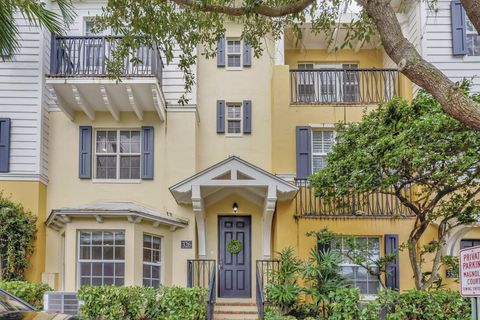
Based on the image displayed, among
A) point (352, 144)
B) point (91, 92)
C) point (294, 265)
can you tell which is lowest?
point (294, 265)

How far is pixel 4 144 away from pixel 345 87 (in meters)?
8.68

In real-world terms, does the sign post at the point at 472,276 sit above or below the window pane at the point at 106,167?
below

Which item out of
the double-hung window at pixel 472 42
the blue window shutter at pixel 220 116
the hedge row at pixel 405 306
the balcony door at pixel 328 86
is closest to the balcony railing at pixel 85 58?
the blue window shutter at pixel 220 116

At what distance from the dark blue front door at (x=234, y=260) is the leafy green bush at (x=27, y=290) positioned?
432 cm

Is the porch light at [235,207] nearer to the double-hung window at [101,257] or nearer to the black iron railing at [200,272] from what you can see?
the black iron railing at [200,272]

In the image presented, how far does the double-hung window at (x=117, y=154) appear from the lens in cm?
1339

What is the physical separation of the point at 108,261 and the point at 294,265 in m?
4.46

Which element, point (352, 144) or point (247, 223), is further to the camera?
point (247, 223)

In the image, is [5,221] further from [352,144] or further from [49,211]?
[352,144]

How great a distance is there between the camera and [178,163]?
13.3m

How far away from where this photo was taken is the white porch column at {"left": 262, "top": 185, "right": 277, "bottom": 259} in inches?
456

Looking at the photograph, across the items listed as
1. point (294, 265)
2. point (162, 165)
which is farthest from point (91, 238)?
point (294, 265)

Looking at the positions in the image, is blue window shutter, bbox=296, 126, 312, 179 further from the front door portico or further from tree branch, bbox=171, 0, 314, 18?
tree branch, bbox=171, 0, 314, 18

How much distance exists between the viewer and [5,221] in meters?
11.9
